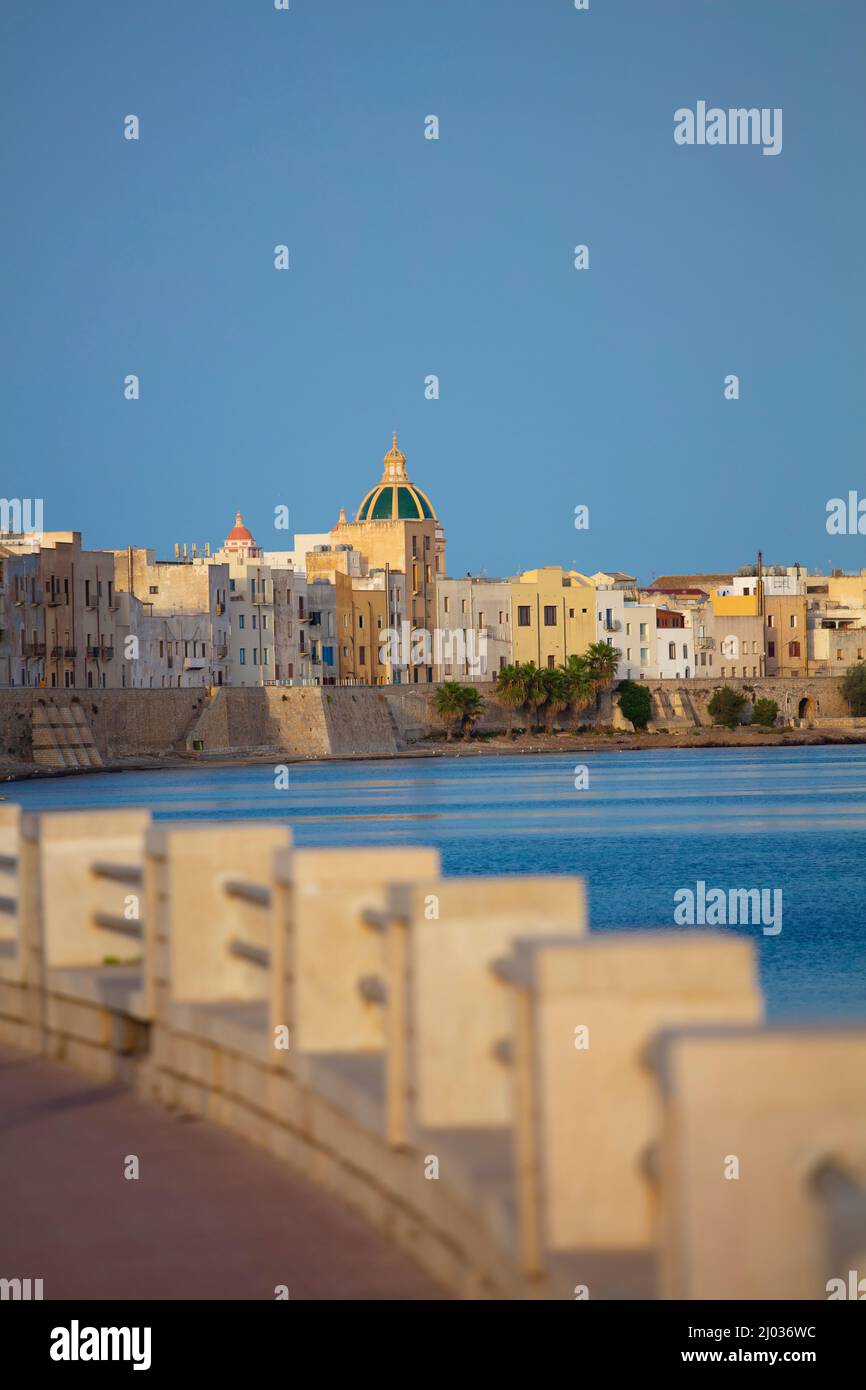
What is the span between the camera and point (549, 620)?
109000 mm

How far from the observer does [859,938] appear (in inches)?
1320

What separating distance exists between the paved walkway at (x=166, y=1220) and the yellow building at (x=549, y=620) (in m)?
101

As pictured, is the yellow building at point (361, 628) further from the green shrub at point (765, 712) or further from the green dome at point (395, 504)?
the green shrub at point (765, 712)

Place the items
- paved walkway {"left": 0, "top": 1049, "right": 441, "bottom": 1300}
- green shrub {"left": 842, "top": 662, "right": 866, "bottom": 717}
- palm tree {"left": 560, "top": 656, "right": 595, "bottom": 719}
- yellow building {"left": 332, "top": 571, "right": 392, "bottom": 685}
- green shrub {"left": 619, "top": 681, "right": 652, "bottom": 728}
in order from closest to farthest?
1. paved walkway {"left": 0, "top": 1049, "right": 441, "bottom": 1300}
2. yellow building {"left": 332, "top": 571, "right": 392, "bottom": 685}
3. palm tree {"left": 560, "top": 656, "right": 595, "bottom": 719}
4. green shrub {"left": 619, "top": 681, "right": 652, "bottom": 728}
5. green shrub {"left": 842, "top": 662, "right": 866, "bottom": 717}

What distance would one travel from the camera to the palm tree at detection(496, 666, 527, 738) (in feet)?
346

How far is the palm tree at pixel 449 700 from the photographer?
104938mm

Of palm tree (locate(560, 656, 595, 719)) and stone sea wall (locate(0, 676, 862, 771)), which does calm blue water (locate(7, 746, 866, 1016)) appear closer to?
stone sea wall (locate(0, 676, 862, 771))

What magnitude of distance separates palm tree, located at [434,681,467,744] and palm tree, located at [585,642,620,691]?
707 centimetres

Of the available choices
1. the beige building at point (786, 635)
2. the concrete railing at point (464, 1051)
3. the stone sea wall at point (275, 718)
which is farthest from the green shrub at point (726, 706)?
the concrete railing at point (464, 1051)

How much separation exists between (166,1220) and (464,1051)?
3.72 feet

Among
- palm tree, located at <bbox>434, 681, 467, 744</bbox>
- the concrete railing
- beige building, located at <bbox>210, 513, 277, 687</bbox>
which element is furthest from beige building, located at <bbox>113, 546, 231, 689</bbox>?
the concrete railing

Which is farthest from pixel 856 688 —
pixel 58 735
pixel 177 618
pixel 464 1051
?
pixel 464 1051
